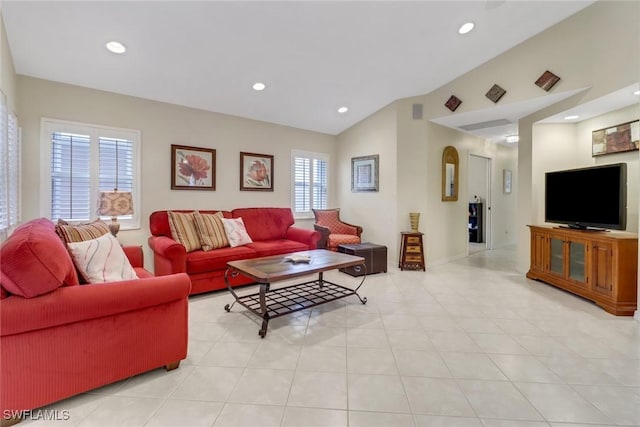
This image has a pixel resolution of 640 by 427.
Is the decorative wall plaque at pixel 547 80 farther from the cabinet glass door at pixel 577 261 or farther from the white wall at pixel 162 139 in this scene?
the white wall at pixel 162 139

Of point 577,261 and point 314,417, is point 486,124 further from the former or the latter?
point 314,417

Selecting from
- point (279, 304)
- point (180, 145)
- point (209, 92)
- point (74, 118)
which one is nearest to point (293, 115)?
point (209, 92)

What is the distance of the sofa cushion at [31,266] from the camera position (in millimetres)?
1373

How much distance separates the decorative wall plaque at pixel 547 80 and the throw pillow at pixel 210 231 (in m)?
4.31

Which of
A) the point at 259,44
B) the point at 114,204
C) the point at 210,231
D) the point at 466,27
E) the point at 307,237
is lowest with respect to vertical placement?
the point at 307,237

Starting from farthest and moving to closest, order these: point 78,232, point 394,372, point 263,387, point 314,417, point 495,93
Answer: point 495,93, point 78,232, point 394,372, point 263,387, point 314,417

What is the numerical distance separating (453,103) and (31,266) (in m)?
4.87

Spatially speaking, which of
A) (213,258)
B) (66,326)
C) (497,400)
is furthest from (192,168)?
(497,400)

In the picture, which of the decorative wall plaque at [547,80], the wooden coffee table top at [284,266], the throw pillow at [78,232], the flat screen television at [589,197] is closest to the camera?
the throw pillow at [78,232]

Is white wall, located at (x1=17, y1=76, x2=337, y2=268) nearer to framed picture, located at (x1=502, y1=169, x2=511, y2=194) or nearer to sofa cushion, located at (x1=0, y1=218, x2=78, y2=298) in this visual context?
sofa cushion, located at (x1=0, y1=218, x2=78, y2=298)

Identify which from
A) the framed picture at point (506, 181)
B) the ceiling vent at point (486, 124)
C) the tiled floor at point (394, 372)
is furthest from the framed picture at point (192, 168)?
the framed picture at point (506, 181)

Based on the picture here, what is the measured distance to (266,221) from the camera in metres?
4.60

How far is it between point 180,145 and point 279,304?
2633mm

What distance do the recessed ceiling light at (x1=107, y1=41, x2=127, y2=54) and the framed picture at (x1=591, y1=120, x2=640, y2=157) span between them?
540 cm
